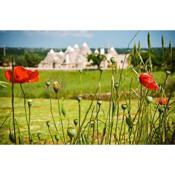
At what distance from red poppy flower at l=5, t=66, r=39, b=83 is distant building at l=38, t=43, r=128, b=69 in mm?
66

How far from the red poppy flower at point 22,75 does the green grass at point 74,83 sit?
0.08ft

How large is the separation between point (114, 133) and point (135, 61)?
1.46 feet

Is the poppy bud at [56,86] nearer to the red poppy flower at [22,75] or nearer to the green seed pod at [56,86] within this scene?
the green seed pod at [56,86]

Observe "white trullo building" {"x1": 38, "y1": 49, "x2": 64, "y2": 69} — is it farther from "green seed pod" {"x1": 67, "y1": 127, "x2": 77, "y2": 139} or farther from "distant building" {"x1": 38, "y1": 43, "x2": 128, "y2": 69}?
"green seed pod" {"x1": 67, "y1": 127, "x2": 77, "y2": 139}

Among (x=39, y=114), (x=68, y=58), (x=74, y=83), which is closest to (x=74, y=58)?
(x=68, y=58)

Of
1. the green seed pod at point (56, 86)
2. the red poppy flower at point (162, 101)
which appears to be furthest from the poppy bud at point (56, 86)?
the red poppy flower at point (162, 101)

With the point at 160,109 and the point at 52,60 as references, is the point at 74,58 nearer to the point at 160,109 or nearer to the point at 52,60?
the point at 52,60

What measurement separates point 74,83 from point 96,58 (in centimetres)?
20

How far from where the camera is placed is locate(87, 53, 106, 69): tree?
2701 millimetres

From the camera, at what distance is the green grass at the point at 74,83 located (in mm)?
2682

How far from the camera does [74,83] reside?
2.69 meters
